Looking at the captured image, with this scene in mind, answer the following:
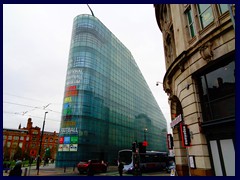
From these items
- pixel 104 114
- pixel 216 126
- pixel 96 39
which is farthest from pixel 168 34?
pixel 96 39

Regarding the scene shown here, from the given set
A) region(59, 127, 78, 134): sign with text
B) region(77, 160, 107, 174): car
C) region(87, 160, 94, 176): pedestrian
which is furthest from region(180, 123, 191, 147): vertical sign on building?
region(59, 127, 78, 134): sign with text

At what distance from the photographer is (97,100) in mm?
45281

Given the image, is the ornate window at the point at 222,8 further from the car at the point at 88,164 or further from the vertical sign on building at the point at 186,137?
the car at the point at 88,164

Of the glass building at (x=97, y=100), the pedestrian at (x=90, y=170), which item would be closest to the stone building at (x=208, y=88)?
the pedestrian at (x=90, y=170)

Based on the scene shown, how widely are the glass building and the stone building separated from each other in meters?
33.0

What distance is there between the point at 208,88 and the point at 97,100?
37711mm

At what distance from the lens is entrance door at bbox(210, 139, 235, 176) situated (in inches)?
295

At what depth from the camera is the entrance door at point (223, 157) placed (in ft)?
24.6

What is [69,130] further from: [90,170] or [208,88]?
[208,88]

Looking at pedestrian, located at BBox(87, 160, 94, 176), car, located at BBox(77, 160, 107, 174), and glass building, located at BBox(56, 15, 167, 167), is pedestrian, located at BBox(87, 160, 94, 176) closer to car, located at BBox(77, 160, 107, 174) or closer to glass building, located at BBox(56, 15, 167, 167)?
car, located at BBox(77, 160, 107, 174)

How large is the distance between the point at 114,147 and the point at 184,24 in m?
42.3

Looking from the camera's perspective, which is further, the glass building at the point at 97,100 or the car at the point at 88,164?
the glass building at the point at 97,100

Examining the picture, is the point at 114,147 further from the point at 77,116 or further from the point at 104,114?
the point at 77,116

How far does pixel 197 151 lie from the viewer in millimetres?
8750
